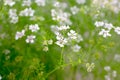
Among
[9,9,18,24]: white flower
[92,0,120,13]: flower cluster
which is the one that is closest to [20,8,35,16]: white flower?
[9,9,18,24]: white flower

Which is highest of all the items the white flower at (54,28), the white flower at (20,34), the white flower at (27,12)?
the white flower at (27,12)

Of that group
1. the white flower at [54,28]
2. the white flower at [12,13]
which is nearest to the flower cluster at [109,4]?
the white flower at [54,28]

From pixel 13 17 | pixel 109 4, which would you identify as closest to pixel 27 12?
pixel 13 17

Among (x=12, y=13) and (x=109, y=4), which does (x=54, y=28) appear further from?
(x=109, y=4)

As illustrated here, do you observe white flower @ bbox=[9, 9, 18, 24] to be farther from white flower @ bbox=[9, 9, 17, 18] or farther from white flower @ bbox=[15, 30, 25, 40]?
white flower @ bbox=[15, 30, 25, 40]

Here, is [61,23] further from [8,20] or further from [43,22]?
[8,20]

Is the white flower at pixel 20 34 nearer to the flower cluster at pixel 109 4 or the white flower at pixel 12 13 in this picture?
the white flower at pixel 12 13

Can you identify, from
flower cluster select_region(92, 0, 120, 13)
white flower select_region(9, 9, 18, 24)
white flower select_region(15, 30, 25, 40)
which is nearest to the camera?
white flower select_region(15, 30, 25, 40)

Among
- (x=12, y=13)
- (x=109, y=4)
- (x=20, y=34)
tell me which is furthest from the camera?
(x=109, y=4)

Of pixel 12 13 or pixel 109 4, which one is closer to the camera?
pixel 12 13

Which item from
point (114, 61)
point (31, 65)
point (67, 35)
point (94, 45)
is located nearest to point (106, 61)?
point (114, 61)

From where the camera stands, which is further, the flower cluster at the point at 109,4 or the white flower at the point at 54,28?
the flower cluster at the point at 109,4
